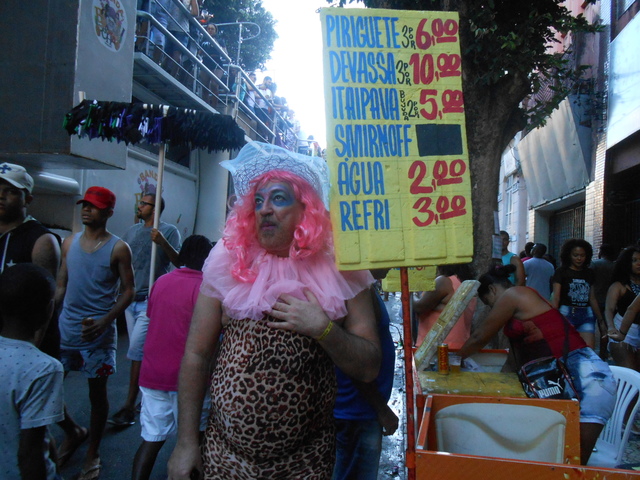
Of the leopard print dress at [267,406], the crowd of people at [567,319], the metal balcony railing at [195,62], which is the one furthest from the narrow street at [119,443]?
the metal balcony railing at [195,62]

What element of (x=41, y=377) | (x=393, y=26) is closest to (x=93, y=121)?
(x=41, y=377)

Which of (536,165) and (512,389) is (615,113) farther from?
(512,389)

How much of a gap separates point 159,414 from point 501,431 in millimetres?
2002

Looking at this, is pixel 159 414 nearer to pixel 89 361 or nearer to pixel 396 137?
pixel 89 361

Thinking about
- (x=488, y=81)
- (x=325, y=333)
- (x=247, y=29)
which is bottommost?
(x=325, y=333)

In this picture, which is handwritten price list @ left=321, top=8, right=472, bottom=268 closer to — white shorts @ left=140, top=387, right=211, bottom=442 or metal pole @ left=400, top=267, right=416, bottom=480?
metal pole @ left=400, top=267, right=416, bottom=480

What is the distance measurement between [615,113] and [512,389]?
29.6 feet

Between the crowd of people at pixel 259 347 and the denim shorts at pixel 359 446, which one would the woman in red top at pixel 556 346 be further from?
the denim shorts at pixel 359 446

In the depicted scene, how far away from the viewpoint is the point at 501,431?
2447mm

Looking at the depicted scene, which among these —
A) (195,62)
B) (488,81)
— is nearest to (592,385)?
(488,81)

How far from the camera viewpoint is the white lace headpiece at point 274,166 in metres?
2.11

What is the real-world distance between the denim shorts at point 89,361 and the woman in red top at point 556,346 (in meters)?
2.61

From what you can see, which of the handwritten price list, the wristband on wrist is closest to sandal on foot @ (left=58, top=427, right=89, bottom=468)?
the wristband on wrist

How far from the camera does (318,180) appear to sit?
85.4 inches
